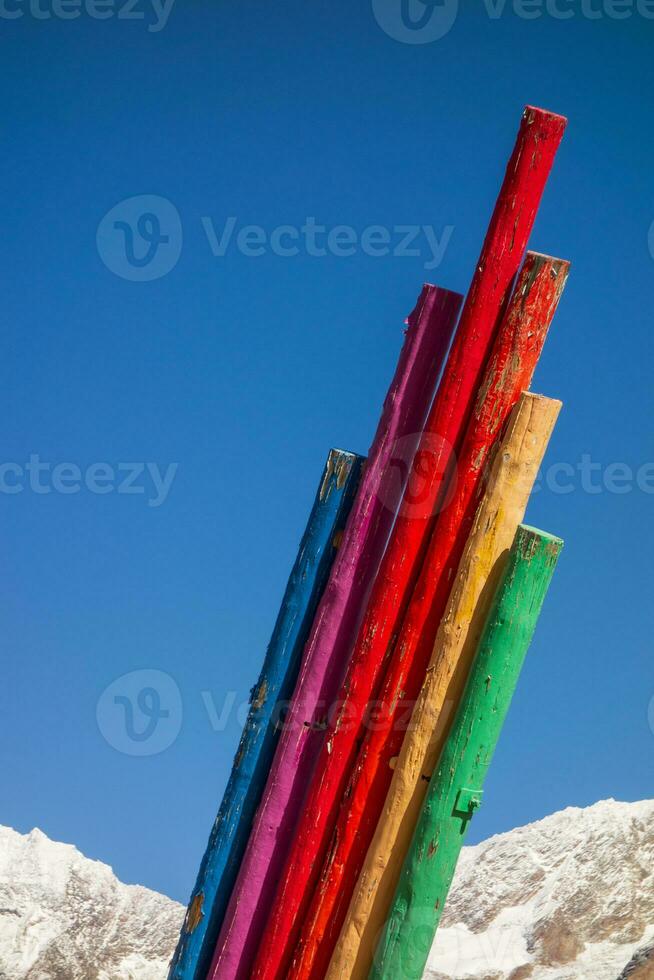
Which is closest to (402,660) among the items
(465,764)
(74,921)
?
(465,764)

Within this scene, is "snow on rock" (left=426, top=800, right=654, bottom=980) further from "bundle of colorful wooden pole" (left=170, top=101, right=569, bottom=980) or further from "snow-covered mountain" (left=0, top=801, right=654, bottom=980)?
"bundle of colorful wooden pole" (left=170, top=101, right=569, bottom=980)

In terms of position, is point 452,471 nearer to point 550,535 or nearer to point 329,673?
point 550,535

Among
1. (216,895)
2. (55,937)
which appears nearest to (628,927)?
(55,937)

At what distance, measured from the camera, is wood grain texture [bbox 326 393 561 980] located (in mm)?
5465

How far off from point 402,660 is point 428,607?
26 cm

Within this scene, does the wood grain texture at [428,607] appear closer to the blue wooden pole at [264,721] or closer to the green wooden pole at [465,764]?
the green wooden pole at [465,764]

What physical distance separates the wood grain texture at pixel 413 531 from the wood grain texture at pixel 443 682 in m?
0.24

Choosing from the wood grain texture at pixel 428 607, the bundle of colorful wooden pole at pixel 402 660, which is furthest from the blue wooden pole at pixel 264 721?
the wood grain texture at pixel 428 607

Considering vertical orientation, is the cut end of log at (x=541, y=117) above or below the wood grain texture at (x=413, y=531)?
above

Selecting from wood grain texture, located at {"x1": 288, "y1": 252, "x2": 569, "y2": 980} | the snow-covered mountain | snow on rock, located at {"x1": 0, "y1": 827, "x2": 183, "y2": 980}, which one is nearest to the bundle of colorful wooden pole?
wood grain texture, located at {"x1": 288, "y1": 252, "x2": 569, "y2": 980}

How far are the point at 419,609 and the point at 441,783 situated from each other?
0.74 m

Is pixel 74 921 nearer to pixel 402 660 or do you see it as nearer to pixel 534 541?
pixel 402 660

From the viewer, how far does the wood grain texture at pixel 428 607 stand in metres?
5.57

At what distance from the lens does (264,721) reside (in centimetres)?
591
